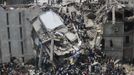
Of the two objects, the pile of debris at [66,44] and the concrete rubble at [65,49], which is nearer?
the concrete rubble at [65,49]

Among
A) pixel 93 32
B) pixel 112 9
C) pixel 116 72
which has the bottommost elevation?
pixel 116 72

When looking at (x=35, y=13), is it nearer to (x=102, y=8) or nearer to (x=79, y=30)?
(x=79, y=30)

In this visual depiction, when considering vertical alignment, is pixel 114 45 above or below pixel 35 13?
below

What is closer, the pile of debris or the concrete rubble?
the concrete rubble

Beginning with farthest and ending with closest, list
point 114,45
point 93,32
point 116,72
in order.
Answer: point 93,32 → point 114,45 → point 116,72

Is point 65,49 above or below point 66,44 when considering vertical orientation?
below

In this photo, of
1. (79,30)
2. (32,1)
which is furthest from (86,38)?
(32,1)

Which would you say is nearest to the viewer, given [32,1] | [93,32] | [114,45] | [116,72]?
[116,72]

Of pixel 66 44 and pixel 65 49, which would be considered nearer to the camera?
pixel 65 49
